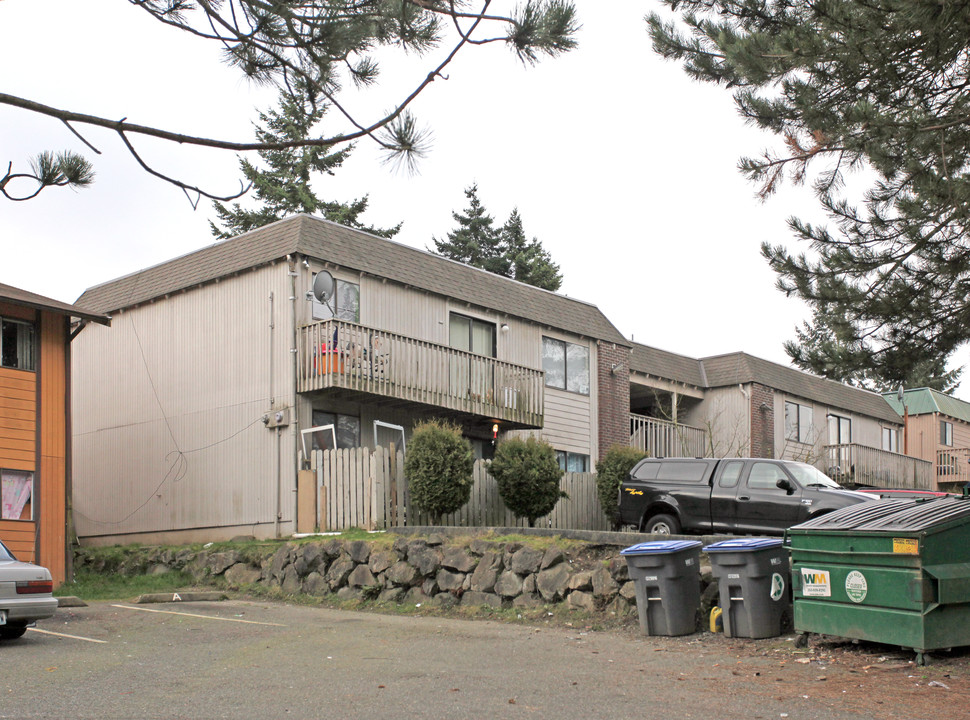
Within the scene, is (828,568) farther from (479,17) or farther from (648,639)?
(479,17)

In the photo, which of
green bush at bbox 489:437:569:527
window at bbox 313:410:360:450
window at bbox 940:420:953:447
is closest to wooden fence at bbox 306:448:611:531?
green bush at bbox 489:437:569:527

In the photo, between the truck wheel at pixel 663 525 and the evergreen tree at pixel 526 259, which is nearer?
the truck wheel at pixel 663 525

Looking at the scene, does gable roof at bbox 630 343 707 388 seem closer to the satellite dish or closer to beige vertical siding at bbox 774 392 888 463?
beige vertical siding at bbox 774 392 888 463

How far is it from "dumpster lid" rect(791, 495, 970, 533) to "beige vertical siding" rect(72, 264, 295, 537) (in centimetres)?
1152

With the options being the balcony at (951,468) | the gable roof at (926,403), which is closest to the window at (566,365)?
the gable roof at (926,403)

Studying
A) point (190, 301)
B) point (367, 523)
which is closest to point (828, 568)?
point (367, 523)

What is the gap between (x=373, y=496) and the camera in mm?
18859

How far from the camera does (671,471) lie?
60.6 feet

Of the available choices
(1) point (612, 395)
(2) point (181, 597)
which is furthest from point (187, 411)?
(1) point (612, 395)

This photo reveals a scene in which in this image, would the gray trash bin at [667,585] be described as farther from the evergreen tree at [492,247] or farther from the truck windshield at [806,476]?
the evergreen tree at [492,247]

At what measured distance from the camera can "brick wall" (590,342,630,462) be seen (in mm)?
27891

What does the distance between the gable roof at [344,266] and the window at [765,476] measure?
8.86m

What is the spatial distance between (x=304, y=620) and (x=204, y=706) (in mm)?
5940

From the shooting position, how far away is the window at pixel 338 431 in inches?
822
